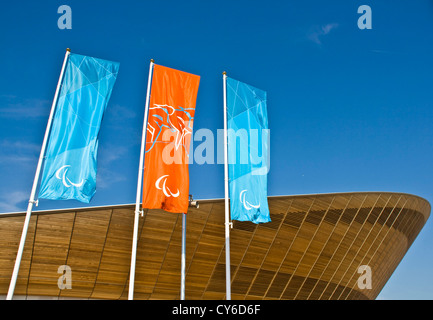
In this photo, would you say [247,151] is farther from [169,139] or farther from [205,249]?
[205,249]

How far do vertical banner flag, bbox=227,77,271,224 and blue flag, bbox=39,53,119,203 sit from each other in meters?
5.21

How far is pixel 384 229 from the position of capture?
29891 mm

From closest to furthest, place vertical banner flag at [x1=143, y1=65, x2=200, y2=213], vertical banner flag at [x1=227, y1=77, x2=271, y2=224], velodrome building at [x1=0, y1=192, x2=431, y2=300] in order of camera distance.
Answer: vertical banner flag at [x1=143, y1=65, x2=200, y2=213]
vertical banner flag at [x1=227, y1=77, x2=271, y2=224]
velodrome building at [x1=0, y1=192, x2=431, y2=300]

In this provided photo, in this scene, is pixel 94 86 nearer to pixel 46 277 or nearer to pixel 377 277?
pixel 46 277

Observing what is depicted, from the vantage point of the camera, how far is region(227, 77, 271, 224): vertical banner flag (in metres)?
15.8

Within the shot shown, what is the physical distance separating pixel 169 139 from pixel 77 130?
3375 millimetres

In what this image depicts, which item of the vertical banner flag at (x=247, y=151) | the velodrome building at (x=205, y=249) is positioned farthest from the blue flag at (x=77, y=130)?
the velodrome building at (x=205, y=249)

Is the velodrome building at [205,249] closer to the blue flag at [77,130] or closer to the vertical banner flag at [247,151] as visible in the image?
the vertical banner flag at [247,151]

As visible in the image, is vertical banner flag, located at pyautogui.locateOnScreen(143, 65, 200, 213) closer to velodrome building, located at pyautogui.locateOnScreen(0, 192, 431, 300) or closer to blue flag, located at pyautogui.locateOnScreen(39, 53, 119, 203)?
blue flag, located at pyautogui.locateOnScreen(39, 53, 119, 203)

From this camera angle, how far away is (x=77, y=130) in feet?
47.7

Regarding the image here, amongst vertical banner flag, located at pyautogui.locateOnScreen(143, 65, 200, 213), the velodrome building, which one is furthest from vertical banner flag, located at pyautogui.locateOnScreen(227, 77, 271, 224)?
the velodrome building
